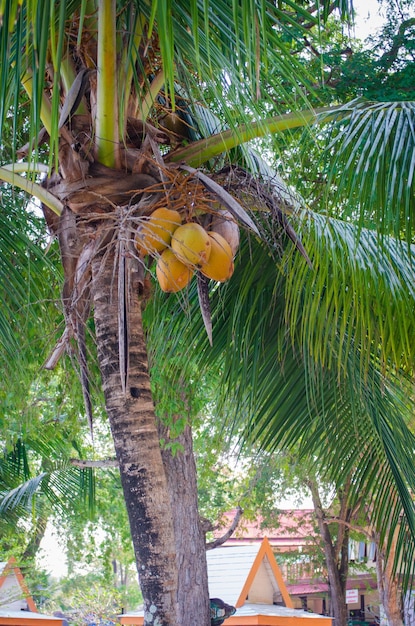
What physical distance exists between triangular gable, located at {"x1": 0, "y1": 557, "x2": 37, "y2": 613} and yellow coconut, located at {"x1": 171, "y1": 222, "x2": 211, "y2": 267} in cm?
981

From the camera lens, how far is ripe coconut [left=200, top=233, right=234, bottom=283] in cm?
304

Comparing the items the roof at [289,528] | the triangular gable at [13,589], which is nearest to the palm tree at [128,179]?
the triangular gable at [13,589]

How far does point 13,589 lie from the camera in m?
13.5

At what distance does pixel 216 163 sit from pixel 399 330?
4.31 feet

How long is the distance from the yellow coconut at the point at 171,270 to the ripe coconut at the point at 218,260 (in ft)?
0.26

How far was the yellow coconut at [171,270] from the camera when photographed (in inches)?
119

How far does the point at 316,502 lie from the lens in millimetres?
15586

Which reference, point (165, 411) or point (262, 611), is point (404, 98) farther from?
point (262, 611)

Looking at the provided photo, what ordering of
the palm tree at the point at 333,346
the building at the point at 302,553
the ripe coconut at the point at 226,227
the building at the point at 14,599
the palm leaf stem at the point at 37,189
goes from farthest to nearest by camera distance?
the building at the point at 302,553 → the building at the point at 14,599 → the palm tree at the point at 333,346 → the palm leaf stem at the point at 37,189 → the ripe coconut at the point at 226,227

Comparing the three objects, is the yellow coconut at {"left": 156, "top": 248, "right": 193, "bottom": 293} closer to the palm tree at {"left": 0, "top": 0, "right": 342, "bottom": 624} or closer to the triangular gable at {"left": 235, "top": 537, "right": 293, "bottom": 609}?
the palm tree at {"left": 0, "top": 0, "right": 342, "bottom": 624}

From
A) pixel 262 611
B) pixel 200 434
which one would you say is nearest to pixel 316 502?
pixel 262 611

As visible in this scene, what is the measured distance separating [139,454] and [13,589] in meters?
11.8

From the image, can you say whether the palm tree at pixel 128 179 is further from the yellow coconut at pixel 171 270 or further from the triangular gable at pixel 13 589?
the triangular gable at pixel 13 589

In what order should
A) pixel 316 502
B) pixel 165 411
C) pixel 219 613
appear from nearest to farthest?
1. pixel 165 411
2. pixel 219 613
3. pixel 316 502
